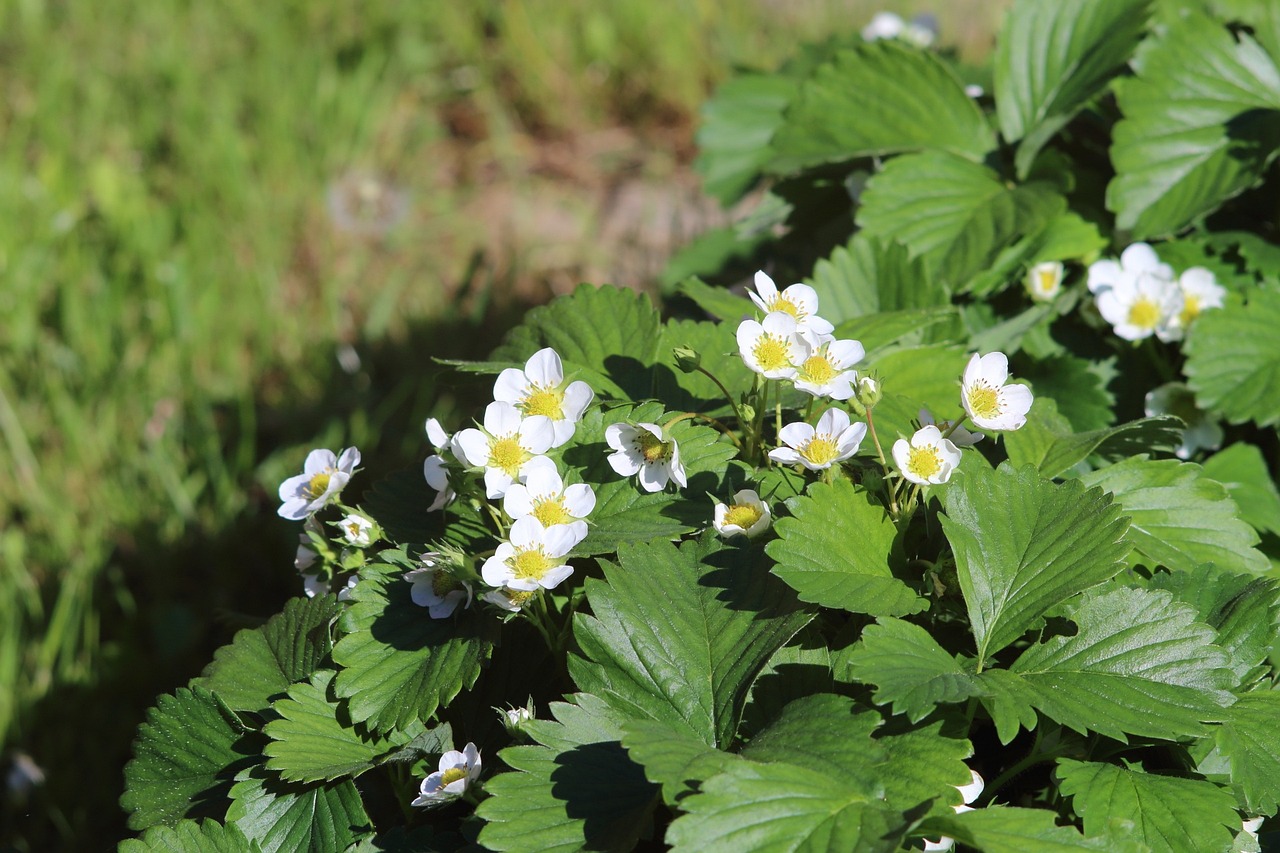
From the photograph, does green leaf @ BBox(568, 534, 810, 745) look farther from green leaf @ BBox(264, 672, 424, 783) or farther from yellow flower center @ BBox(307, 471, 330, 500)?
yellow flower center @ BBox(307, 471, 330, 500)

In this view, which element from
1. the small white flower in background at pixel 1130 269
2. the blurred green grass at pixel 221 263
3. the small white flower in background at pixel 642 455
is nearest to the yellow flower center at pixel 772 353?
the small white flower in background at pixel 642 455

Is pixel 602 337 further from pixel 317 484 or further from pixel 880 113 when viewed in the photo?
pixel 880 113

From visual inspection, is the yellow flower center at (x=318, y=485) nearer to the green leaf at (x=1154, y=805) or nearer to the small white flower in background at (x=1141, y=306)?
the green leaf at (x=1154, y=805)

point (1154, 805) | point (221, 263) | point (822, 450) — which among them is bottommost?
point (221, 263)

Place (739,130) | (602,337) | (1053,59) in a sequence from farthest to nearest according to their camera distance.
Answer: (739,130) < (1053,59) < (602,337)

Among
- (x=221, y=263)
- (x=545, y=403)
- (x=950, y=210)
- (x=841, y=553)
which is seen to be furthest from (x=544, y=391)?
(x=221, y=263)

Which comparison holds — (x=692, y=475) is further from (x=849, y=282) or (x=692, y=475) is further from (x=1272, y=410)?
(x=1272, y=410)
